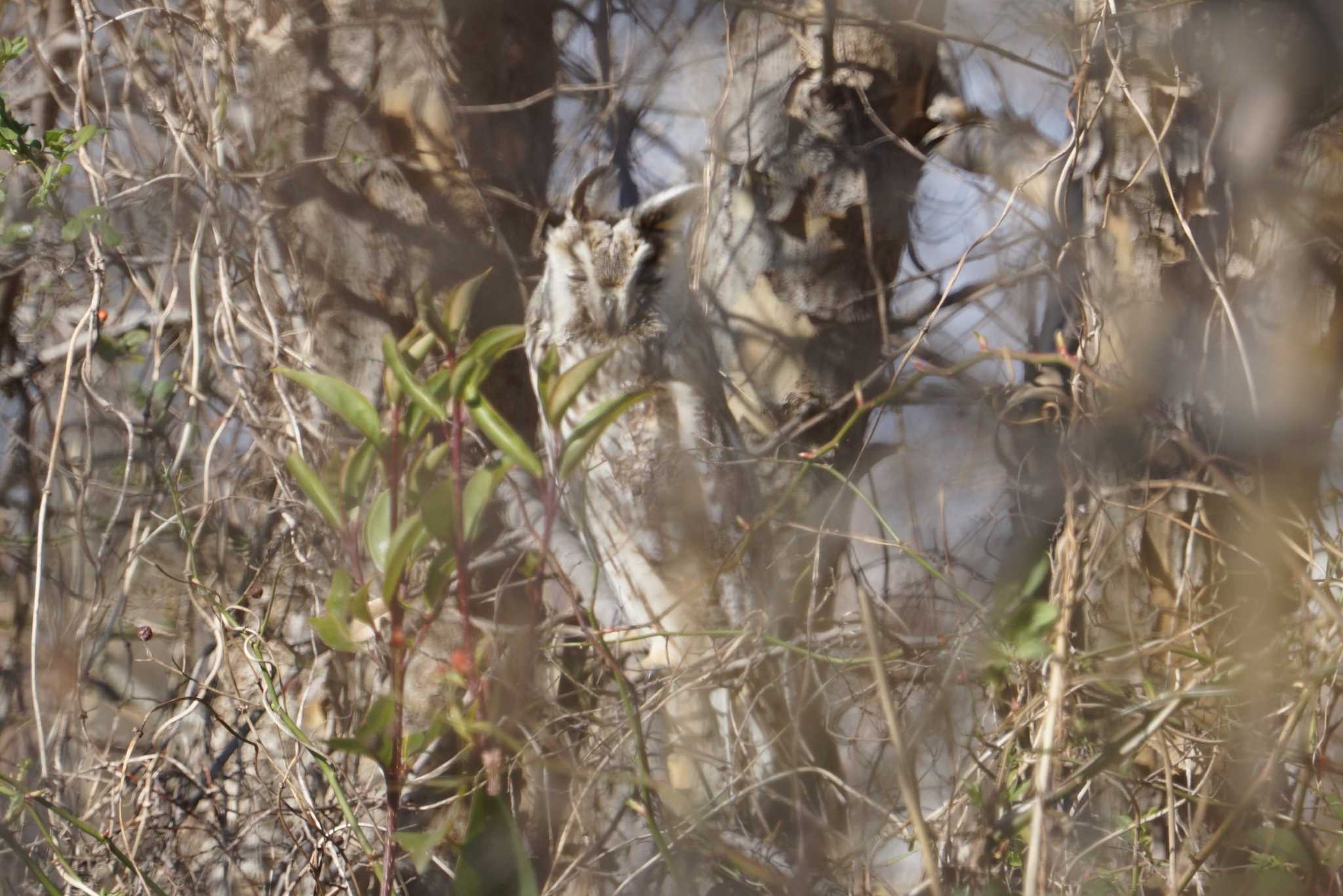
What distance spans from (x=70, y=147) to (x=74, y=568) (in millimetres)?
493

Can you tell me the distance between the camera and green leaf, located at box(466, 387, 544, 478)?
0.51m

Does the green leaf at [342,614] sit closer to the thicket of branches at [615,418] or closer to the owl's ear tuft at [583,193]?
the thicket of branches at [615,418]

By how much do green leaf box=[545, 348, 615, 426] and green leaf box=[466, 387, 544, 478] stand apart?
0.04 meters

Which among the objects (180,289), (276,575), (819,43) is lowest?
(276,575)

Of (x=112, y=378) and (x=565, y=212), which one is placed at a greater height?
(x=565, y=212)

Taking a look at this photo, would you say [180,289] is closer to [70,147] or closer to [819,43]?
[70,147]

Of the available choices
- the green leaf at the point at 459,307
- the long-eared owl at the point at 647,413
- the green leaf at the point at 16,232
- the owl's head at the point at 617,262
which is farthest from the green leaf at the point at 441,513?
the green leaf at the point at 16,232

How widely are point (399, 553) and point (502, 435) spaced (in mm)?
96

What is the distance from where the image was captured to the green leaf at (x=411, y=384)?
0.52 m

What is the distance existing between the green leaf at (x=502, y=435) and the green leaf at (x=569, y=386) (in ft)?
0.13

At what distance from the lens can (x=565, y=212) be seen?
117 centimetres

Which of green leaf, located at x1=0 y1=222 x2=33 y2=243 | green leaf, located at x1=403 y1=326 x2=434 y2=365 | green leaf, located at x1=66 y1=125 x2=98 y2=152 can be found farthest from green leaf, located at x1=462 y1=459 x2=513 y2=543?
green leaf, located at x1=0 y1=222 x2=33 y2=243

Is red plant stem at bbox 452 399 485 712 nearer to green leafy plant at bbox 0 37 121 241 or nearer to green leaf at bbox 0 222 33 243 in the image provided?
green leafy plant at bbox 0 37 121 241

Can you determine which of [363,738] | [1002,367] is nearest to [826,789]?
[363,738]
